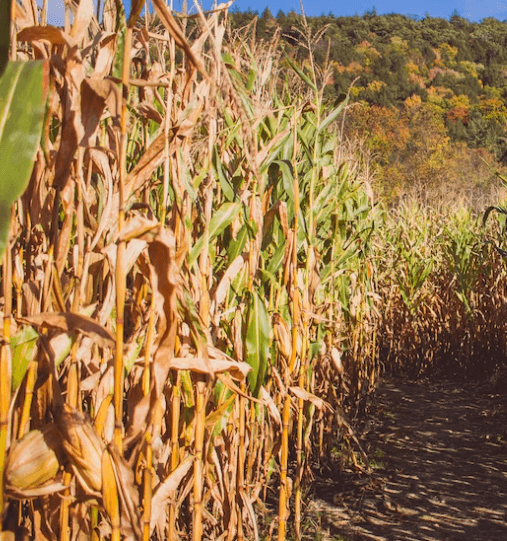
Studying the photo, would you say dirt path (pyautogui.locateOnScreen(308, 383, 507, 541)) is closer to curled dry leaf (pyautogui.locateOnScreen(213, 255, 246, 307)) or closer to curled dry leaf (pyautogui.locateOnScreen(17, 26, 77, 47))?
curled dry leaf (pyautogui.locateOnScreen(213, 255, 246, 307))

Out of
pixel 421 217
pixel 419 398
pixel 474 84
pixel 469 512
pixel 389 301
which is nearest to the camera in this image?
pixel 469 512

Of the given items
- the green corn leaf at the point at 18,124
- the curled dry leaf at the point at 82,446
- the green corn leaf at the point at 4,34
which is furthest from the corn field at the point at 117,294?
the green corn leaf at the point at 4,34

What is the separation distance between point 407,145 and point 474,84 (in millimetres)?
18415

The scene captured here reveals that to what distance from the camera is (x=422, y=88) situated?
135 ft

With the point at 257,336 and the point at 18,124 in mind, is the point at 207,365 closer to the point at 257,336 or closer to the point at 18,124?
the point at 257,336

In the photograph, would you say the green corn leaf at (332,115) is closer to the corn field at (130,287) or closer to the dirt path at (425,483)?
the corn field at (130,287)

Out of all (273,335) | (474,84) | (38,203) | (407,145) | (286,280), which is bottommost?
(273,335)

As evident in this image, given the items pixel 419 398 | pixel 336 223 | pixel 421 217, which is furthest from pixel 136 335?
pixel 421 217

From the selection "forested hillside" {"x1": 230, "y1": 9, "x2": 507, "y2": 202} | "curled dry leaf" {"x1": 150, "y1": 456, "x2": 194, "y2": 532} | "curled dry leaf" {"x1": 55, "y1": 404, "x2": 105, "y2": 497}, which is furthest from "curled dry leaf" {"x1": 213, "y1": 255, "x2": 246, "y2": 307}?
"forested hillside" {"x1": 230, "y1": 9, "x2": 507, "y2": 202}

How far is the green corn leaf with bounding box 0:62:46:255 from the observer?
74 cm

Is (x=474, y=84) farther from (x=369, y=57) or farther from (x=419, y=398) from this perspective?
(x=419, y=398)

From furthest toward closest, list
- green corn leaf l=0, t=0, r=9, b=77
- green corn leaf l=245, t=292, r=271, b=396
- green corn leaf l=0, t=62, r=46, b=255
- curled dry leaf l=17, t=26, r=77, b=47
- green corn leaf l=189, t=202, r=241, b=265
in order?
1. green corn leaf l=245, t=292, r=271, b=396
2. green corn leaf l=189, t=202, r=241, b=265
3. curled dry leaf l=17, t=26, r=77, b=47
4. green corn leaf l=0, t=62, r=46, b=255
5. green corn leaf l=0, t=0, r=9, b=77

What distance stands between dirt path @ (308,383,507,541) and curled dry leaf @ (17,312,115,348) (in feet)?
7.67

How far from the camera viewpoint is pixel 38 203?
3.93 feet
